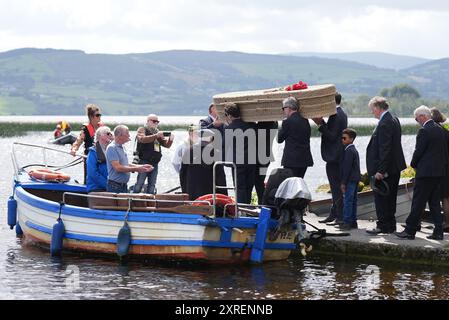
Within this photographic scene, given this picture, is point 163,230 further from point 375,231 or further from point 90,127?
point 90,127

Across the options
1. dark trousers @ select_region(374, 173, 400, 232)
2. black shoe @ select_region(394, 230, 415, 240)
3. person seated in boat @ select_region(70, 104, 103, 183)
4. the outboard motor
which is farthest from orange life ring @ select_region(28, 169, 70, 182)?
black shoe @ select_region(394, 230, 415, 240)

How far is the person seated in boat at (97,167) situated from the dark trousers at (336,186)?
383 cm

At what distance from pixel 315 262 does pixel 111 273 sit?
3.35 m

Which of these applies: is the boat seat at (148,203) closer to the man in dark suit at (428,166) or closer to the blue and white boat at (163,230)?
the blue and white boat at (163,230)

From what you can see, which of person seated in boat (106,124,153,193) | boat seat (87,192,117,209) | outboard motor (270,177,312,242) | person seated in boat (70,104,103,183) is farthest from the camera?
person seated in boat (70,104,103,183)

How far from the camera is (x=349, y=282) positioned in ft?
45.2

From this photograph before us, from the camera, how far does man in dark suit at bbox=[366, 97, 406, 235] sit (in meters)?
15.4

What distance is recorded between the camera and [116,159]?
15406 millimetres

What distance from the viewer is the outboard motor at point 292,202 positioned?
14.0 m

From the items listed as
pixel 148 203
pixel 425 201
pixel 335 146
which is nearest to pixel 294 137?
pixel 335 146

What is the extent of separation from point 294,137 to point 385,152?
1.50 meters

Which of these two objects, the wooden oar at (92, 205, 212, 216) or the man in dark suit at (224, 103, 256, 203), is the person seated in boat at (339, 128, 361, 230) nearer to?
the man in dark suit at (224, 103, 256, 203)
